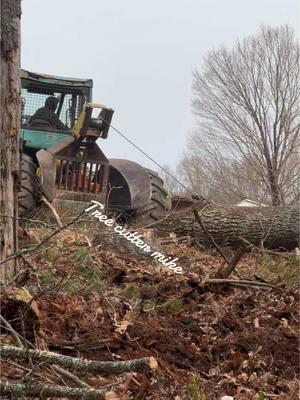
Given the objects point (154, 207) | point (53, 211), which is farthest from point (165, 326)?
point (154, 207)

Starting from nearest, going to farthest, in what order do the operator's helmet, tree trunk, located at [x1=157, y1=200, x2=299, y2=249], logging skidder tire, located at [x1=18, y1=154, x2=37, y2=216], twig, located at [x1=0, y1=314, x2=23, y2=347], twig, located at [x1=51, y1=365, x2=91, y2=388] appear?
twig, located at [x1=51, y1=365, x2=91, y2=388] < twig, located at [x1=0, y1=314, x2=23, y2=347] < logging skidder tire, located at [x1=18, y1=154, x2=37, y2=216] < tree trunk, located at [x1=157, y1=200, x2=299, y2=249] < the operator's helmet

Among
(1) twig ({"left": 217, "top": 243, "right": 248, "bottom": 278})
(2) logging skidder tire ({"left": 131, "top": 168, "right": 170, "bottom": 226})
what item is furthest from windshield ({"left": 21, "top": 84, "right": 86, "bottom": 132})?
(1) twig ({"left": 217, "top": 243, "right": 248, "bottom": 278})

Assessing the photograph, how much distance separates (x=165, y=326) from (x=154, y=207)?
4.75m

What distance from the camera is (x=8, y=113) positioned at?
418 centimetres

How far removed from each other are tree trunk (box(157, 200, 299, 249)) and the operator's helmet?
7.66 feet

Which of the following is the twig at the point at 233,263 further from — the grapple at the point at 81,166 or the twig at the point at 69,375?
the grapple at the point at 81,166

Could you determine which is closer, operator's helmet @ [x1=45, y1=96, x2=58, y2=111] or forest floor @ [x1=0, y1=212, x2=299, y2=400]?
forest floor @ [x1=0, y1=212, x2=299, y2=400]

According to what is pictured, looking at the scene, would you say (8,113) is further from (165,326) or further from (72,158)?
(72,158)

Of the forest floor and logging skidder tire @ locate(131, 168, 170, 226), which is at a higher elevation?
the forest floor

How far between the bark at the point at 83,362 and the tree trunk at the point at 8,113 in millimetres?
1473

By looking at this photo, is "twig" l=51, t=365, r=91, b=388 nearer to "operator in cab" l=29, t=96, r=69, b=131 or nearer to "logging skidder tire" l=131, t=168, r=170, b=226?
"logging skidder tire" l=131, t=168, r=170, b=226

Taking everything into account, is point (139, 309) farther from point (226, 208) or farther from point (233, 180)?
point (233, 180)

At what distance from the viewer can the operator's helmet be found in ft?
29.3

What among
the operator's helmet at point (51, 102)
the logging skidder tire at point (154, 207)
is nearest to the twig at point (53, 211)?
the logging skidder tire at point (154, 207)
